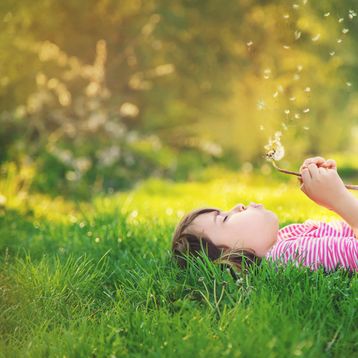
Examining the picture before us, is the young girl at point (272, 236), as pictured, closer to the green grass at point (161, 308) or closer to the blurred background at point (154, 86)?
the green grass at point (161, 308)

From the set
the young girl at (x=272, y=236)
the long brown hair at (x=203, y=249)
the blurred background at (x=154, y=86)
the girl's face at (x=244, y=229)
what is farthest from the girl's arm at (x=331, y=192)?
the blurred background at (x=154, y=86)

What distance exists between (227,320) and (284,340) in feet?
0.90

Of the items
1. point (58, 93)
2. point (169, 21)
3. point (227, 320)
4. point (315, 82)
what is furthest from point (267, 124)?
point (227, 320)

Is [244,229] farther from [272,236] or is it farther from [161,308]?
[161,308]

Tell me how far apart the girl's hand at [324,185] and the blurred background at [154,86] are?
4325 millimetres

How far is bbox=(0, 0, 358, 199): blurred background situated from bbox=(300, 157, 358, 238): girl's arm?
4.34 m

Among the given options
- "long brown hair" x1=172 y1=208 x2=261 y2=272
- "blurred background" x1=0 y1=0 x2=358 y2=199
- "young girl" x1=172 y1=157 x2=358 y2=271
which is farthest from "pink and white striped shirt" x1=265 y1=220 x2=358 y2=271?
"blurred background" x1=0 y1=0 x2=358 y2=199

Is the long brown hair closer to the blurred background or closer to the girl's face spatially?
the girl's face

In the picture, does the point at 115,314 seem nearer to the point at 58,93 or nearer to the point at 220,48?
the point at 58,93

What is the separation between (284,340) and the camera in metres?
1.99

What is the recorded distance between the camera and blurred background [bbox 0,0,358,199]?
751 centimetres

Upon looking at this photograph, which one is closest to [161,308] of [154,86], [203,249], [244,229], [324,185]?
[203,249]

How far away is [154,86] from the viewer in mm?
9828

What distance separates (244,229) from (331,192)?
1.29 feet
